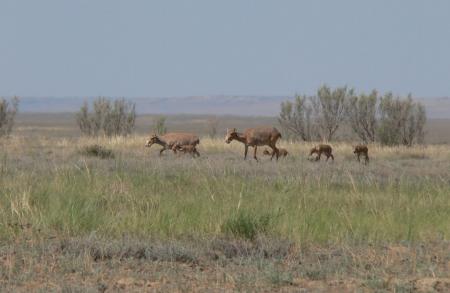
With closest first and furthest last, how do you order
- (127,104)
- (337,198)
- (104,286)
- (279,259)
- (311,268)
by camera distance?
1. (104,286)
2. (311,268)
3. (279,259)
4. (337,198)
5. (127,104)

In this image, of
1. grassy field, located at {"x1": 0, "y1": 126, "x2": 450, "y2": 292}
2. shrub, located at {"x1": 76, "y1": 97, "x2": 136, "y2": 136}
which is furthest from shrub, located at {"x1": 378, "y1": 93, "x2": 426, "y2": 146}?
grassy field, located at {"x1": 0, "y1": 126, "x2": 450, "y2": 292}

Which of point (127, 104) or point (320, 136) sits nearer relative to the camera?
point (320, 136)

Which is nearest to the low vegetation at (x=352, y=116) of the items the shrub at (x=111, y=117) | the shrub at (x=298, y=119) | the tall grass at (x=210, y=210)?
the shrub at (x=298, y=119)

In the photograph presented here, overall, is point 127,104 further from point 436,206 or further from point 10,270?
point 10,270

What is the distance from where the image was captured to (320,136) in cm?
4212

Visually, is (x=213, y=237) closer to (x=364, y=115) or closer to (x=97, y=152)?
(x=97, y=152)

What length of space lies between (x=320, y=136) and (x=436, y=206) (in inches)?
1213

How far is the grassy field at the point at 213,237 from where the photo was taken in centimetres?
692

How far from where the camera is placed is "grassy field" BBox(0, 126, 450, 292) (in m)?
6.92

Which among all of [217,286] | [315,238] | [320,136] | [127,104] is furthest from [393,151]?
[217,286]

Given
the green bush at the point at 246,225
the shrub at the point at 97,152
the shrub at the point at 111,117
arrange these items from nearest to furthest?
1. the green bush at the point at 246,225
2. the shrub at the point at 97,152
3. the shrub at the point at 111,117

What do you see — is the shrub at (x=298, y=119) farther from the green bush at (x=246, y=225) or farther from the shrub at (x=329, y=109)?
the green bush at (x=246, y=225)

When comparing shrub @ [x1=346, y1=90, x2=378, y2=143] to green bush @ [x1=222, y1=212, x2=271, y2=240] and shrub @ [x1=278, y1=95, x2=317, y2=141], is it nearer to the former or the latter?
shrub @ [x1=278, y1=95, x2=317, y2=141]

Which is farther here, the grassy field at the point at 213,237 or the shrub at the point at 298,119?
the shrub at the point at 298,119
